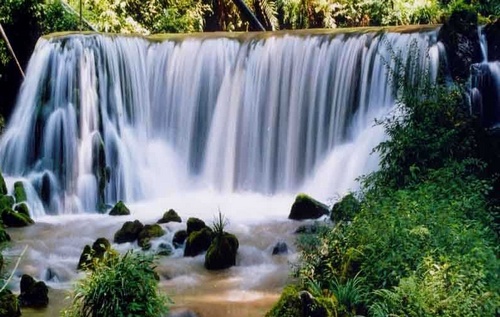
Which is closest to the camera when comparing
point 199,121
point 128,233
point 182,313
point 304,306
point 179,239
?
point 304,306

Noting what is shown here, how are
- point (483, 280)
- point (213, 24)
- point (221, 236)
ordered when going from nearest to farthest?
point (483, 280), point (221, 236), point (213, 24)

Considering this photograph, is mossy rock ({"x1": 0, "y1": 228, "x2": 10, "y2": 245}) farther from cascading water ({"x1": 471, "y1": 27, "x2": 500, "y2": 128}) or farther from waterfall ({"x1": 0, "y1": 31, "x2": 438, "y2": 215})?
cascading water ({"x1": 471, "y1": 27, "x2": 500, "y2": 128})

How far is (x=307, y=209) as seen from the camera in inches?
450

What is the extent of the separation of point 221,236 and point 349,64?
5967mm

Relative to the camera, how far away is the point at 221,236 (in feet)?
30.8

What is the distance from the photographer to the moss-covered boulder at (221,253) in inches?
361

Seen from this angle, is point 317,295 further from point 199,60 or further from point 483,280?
point 199,60

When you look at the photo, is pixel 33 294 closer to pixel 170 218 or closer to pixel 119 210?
pixel 170 218

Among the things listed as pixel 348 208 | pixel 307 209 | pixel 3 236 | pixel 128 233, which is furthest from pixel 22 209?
pixel 348 208

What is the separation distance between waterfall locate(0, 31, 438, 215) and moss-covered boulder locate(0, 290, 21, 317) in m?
6.00

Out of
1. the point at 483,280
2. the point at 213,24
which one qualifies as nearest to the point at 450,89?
the point at 483,280

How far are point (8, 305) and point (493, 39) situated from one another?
28.0 ft

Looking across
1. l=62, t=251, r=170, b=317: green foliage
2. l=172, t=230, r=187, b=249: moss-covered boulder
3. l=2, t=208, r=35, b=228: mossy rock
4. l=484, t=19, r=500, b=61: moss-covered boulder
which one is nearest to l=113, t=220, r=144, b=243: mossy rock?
l=172, t=230, r=187, b=249: moss-covered boulder

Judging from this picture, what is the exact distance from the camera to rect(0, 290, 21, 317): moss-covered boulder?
700 centimetres
